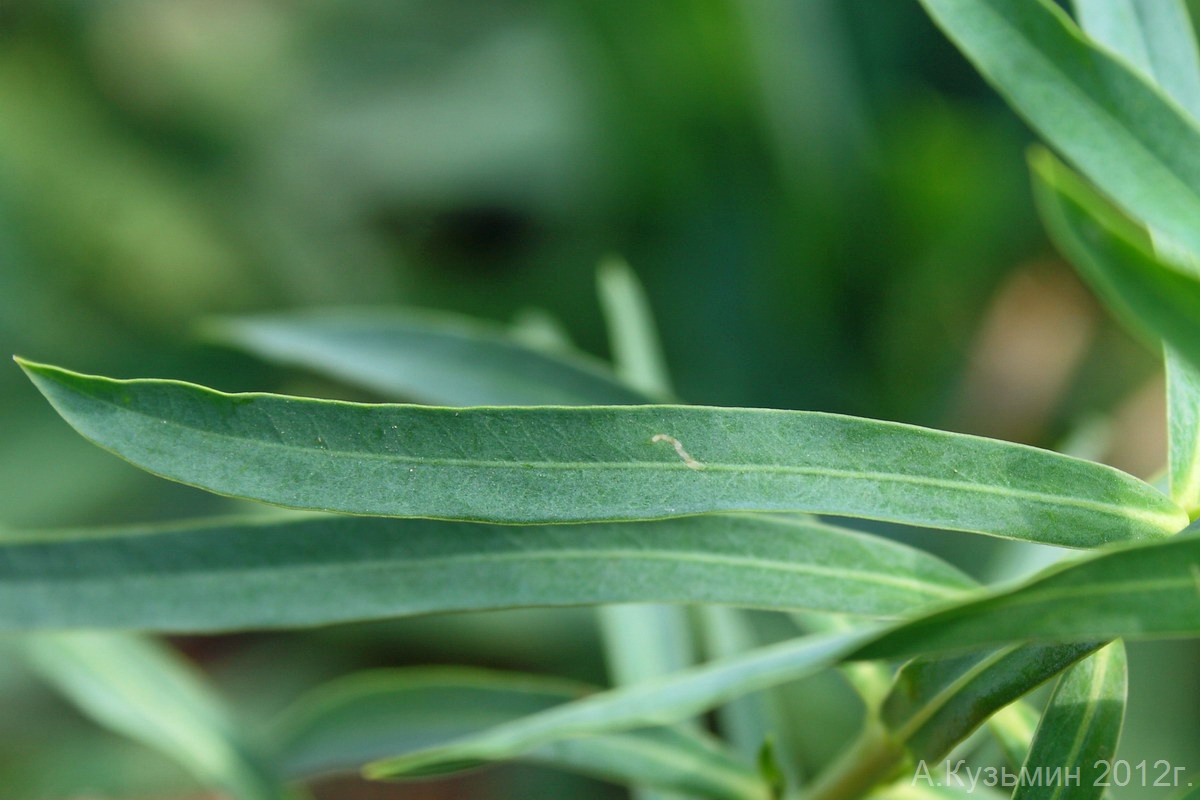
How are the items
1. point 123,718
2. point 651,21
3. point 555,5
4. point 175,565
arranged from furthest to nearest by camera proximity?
point 555,5
point 651,21
point 123,718
point 175,565

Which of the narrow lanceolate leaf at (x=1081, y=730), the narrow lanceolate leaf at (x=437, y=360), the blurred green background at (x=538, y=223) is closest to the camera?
the narrow lanceolate leaf at (x=1081, y=730)

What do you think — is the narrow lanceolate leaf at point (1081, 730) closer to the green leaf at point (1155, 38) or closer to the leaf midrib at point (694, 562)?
the leaf midrib at point (694, 562)

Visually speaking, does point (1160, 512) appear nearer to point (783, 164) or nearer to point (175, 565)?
point (175, 565)

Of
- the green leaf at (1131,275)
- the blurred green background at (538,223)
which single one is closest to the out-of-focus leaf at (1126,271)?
the green leaf at (1131,275)

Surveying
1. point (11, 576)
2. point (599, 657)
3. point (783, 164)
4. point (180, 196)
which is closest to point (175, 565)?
point (11, 576)

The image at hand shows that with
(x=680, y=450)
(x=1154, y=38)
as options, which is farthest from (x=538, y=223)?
(x=680, y=450)

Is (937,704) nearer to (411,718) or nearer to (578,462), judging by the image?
(578,462)

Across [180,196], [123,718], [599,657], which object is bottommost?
[123,718]
